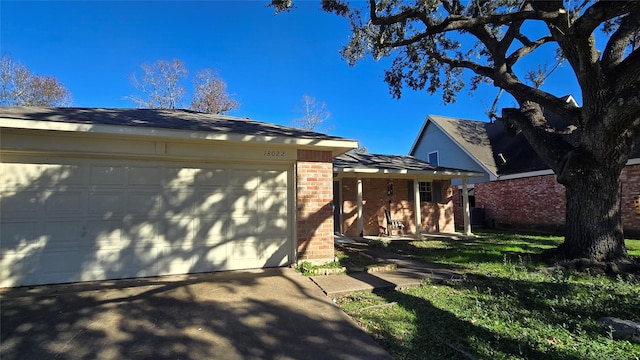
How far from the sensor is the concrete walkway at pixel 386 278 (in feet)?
17.5

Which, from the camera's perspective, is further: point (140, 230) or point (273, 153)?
point (273, 153)

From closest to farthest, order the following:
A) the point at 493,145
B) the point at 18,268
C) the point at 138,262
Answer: the point at 18,268 < the point at 138,262 < the point at 493,145

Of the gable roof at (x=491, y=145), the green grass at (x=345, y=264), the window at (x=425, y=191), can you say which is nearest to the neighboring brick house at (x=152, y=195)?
the green grass at (x=345, y=264)

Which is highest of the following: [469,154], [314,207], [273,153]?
[469,154]

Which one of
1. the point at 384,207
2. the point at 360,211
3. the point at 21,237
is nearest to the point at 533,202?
the point at 384,207

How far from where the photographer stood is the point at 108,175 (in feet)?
19.0

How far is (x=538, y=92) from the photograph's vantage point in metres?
7.71

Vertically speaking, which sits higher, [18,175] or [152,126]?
[152,126]

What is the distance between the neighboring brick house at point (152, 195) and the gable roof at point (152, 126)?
0.07 ft

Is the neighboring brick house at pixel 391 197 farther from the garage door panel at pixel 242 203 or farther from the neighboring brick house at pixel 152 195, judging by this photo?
the garage door panel at pixel 242 203

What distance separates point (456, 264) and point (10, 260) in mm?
8218

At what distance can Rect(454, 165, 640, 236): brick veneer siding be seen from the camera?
1260 cm

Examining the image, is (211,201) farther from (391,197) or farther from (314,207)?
(391,197)

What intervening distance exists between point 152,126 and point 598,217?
8972 millimetres
